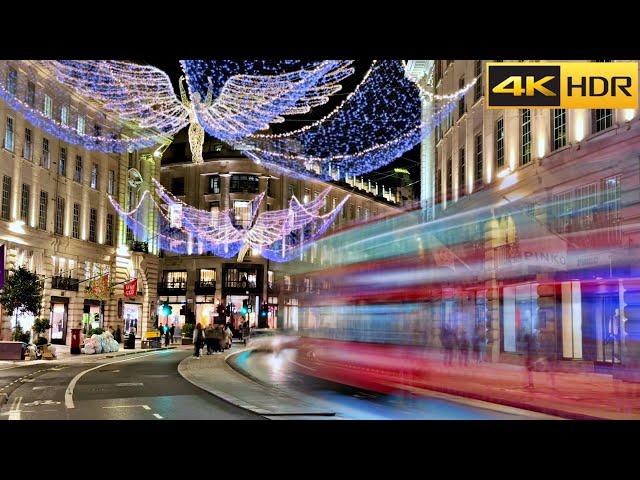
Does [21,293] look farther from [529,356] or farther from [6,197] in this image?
[529,356]

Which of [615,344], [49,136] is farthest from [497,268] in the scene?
[49,136]

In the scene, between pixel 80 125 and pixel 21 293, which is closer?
pixel 21 293

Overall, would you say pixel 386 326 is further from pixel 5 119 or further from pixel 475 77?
pixel 5 119

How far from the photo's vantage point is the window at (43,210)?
49.3m

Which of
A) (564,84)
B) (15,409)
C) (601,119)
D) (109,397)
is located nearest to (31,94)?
(109,397)

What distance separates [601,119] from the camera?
25.8m

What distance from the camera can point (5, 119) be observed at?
4325 centimetres

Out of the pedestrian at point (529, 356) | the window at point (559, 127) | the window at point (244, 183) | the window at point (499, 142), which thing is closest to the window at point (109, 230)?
the window at point (244, 183)

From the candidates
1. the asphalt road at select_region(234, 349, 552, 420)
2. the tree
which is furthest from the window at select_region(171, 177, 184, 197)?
the asphalt road at select_region(234, 349, 552, 420)

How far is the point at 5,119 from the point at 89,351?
13.8 meters

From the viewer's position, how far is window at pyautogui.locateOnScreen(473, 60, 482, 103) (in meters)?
36.8

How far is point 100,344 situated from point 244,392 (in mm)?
27255

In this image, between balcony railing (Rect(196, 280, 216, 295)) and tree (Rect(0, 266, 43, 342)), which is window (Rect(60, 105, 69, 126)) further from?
balcony railing (Rect(196, 280, 216, 295))

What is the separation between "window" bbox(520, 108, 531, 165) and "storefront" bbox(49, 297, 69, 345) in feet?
111
